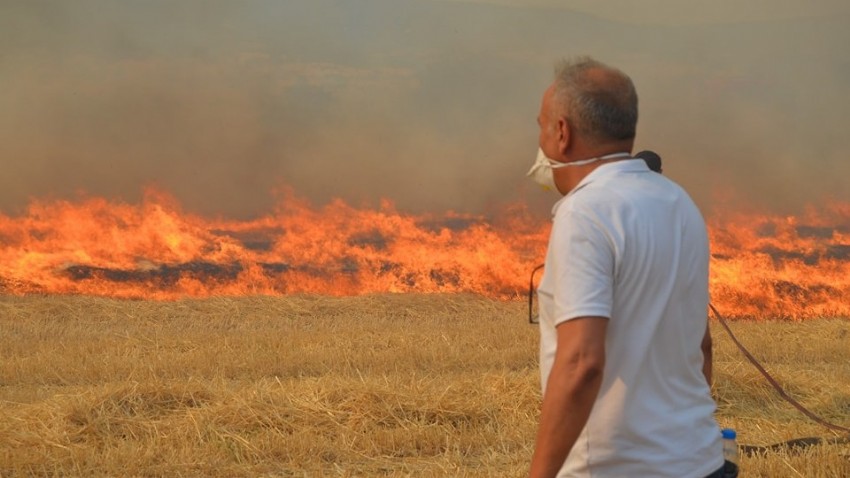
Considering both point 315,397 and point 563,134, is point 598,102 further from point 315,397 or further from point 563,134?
point 315,397

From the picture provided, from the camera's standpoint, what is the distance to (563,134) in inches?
96.1

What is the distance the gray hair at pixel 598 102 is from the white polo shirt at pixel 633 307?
92mm

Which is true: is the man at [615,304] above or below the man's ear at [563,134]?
below

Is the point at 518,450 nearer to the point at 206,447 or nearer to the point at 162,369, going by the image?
the point at 206,447

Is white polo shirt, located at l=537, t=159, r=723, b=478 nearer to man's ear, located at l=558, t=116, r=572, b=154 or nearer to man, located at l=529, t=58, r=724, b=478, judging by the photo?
man, located at l=529, t=58, r=724, b=478

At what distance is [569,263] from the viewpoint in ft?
7.35

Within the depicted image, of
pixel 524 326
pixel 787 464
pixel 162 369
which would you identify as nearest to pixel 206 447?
pixel 787 464

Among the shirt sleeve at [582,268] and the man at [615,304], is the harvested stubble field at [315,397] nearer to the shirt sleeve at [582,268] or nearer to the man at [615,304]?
the man at [615,304]

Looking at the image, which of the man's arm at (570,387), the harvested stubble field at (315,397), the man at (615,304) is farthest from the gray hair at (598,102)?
the harvested stubble field at (315,397)

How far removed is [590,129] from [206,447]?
574cm

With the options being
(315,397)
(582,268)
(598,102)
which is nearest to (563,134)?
(598,102)

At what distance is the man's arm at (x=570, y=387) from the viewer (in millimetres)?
2215

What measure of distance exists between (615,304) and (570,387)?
23cm

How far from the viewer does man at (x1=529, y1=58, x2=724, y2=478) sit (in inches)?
88.0
